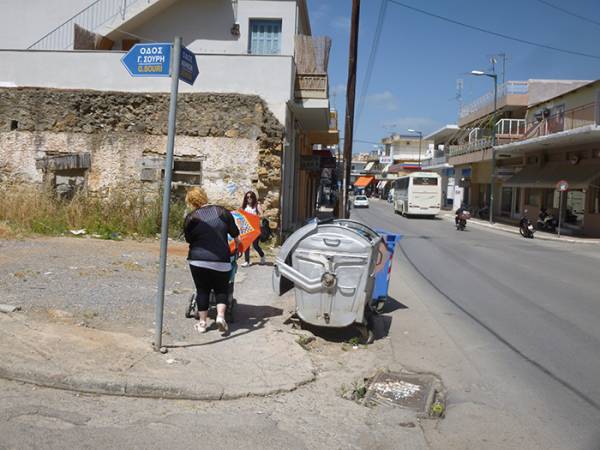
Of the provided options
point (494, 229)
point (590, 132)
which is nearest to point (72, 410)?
point (590, 132)

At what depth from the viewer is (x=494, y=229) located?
32562 mm

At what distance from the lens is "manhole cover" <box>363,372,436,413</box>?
496cm

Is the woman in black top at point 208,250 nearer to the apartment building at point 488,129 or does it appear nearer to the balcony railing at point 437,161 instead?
the apartment building at point 488,129

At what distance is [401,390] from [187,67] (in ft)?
12.3

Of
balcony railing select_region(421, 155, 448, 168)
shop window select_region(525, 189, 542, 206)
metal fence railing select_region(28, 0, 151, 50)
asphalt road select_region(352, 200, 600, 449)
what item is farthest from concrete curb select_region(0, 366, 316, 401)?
balcony railing select_region(421, 155, 448, 168)

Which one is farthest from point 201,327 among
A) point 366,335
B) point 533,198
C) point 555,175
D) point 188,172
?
point 533,198

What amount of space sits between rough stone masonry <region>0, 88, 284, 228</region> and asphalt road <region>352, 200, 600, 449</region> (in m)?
4.69

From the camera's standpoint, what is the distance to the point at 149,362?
527 cm

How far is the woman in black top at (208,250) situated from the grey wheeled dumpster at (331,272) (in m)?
0.78

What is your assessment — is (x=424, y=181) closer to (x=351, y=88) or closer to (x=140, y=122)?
(x=351, y=88)

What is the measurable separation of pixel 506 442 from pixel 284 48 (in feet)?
62.7

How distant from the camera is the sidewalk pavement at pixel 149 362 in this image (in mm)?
4711

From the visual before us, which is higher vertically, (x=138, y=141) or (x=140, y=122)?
(x=140, y=122)

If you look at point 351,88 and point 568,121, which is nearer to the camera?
point 351,88
